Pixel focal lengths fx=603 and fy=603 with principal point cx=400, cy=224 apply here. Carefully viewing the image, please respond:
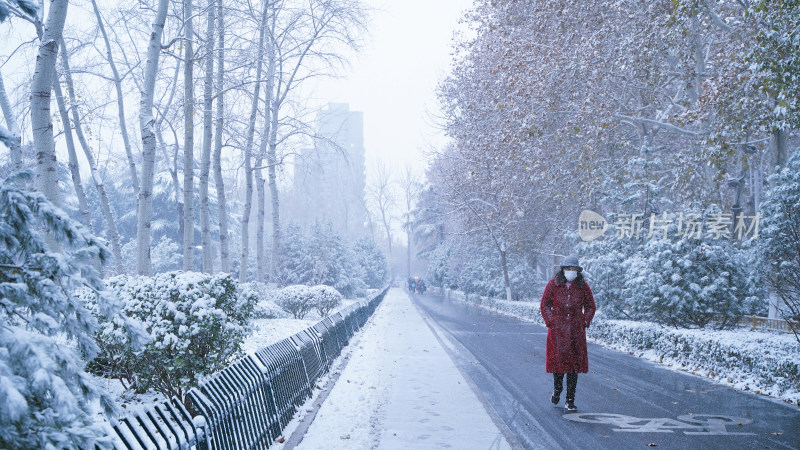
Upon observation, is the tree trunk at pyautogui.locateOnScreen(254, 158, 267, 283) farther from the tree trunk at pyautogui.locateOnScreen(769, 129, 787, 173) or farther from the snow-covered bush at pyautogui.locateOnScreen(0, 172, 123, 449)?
the snow-covered bush at pyautogui.locateOnScreen(0, 172, 123, 449)

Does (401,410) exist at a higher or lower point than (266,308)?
lower

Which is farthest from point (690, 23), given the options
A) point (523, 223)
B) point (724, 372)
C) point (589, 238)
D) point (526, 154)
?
point (523, 223)

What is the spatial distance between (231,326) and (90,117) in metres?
16.8

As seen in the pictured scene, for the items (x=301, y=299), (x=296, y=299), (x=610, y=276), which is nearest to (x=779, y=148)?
(x=610, y=276)

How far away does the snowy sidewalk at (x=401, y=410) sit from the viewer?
6.56 meters

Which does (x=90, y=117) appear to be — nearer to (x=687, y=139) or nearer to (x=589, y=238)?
(x=589, y=238)

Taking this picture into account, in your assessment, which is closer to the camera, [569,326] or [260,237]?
[569,326]

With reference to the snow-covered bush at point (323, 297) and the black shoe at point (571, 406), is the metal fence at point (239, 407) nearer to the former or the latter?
the black shoe at point (571, 406)

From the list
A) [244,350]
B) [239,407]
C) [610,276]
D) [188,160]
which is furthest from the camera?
[610,276]

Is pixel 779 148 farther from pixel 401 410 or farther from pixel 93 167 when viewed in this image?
pixel 93 167

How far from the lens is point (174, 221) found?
48.5 m

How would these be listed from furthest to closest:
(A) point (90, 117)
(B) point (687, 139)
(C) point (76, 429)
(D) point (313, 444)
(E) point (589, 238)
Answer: (B) point (687, 139) → (E) point (589, 238) → (A) point (90, 117) → (D) point (313, 444) → (C) point (76, 429)

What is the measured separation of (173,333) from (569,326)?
5120 mm

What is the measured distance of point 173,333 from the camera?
7.52 metres
